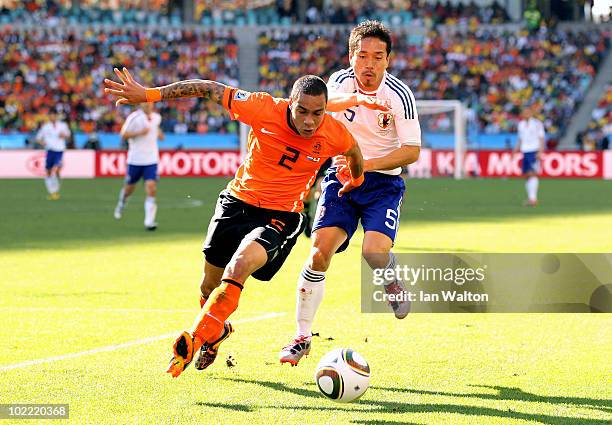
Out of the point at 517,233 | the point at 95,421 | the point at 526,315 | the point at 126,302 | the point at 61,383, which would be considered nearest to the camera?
the point at 95,421

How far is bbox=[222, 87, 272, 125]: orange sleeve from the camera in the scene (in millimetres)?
7383

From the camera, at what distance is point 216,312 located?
6.66m

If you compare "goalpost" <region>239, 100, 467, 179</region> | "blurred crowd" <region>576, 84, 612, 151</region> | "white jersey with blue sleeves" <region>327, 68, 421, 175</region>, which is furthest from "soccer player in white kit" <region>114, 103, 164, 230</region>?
"blurred crowd" <region>576, 84, 612, 151</region>

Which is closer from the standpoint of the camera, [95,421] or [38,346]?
[95,421]

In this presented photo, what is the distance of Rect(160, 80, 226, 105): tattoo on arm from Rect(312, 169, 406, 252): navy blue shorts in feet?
4.58

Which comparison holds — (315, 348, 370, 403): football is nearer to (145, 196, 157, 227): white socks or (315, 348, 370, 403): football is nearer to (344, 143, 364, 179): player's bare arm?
(344, 143, 364, 179): player's bare arm

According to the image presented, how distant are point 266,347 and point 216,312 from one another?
6.06ft

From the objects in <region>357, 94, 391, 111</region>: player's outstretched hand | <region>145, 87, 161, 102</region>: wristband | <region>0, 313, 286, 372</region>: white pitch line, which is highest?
<region>145, 87, 161, 102</region>: wristband

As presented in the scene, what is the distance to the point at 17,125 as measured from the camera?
42.1 meters

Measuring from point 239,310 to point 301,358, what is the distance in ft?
8.58

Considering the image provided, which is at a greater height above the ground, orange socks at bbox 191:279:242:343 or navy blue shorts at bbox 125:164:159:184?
orange socks at bbox 191:279:242:343

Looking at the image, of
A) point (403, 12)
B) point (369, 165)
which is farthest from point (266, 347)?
point (403, 12)

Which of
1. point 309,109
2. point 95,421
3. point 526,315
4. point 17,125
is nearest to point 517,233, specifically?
point 526,315

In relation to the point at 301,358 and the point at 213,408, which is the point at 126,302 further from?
the point at 213,408
